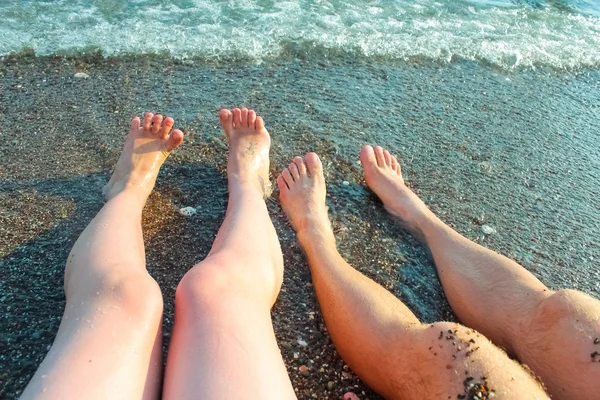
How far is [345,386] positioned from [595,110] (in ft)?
8.88

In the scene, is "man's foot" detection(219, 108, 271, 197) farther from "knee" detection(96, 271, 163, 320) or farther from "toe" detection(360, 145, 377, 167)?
"knee" detection(96, 271, 163, 320)

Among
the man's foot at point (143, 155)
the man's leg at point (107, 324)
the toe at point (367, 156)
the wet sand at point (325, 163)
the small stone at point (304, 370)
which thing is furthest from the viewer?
the toe at point (367, 156)

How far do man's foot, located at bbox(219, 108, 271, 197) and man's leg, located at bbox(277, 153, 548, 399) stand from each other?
0.34 m

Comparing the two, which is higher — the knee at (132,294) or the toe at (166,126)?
the knee at (132,294)

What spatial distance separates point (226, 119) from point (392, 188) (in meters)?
0.85

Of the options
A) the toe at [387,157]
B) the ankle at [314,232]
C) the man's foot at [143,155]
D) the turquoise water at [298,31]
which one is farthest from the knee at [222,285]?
the turquoise water at [298,31]

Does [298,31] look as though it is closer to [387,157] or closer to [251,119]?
[251,119]

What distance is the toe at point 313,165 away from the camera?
240 centimetres

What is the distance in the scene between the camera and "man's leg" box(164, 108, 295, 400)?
4.04 ft

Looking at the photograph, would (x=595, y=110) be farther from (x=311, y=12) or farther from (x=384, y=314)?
(x=384, y=314)

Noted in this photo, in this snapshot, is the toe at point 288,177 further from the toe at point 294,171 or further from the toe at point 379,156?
the toe at point 379,156

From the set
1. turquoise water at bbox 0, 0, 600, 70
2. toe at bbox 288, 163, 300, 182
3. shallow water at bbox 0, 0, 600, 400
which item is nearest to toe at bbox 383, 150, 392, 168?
shallow water at bbox 0, 0, 600, 400

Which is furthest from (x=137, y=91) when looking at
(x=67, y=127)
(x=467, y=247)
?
(x=467, y=247)

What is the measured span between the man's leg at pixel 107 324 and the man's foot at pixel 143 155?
0.22m
